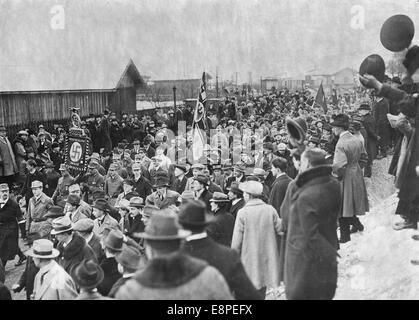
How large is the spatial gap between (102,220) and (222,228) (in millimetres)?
2011

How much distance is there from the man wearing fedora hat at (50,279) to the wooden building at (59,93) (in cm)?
1033

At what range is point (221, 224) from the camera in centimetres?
545

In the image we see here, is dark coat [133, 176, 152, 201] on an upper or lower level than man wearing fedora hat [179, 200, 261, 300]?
lower

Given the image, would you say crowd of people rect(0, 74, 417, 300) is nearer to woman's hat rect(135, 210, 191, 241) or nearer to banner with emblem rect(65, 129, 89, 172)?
woman's hat rect(135, 210, 191, 241)

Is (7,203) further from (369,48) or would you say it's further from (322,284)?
(369,48)

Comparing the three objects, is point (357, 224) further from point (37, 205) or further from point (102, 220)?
point (37, 205)

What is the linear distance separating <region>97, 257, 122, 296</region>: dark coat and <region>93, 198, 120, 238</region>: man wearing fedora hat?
122cm

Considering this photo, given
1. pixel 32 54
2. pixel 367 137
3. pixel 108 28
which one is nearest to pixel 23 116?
pixel 32 54

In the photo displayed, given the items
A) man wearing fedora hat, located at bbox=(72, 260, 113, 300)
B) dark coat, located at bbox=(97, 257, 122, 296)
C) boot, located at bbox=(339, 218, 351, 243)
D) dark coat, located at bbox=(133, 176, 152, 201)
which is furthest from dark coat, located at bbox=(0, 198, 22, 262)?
boot, located at bbox=(339, 218, 351, 243)

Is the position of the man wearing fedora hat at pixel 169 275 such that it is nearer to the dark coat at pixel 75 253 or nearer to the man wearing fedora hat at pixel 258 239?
the man wearing fedora hat at pixel 258 239

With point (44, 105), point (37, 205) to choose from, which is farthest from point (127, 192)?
point (44, 105)

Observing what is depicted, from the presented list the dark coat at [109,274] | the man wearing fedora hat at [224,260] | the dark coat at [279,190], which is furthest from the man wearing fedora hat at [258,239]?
the man wearing fedora hat at [224,260]

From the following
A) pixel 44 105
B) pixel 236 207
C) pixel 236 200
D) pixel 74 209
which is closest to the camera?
pixel 236 207

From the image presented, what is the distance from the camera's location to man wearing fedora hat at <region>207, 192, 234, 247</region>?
5.35 m
